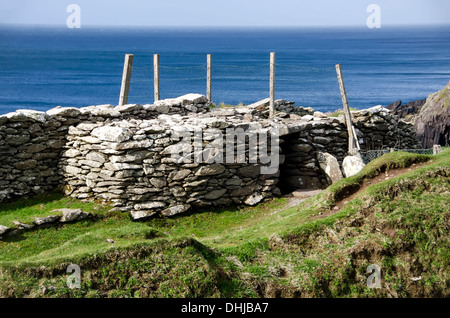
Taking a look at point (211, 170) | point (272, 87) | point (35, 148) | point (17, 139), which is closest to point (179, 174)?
point (211, 170)

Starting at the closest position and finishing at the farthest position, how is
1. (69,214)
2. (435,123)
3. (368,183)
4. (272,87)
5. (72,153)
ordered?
1. (368,183)
2. (69,214)
3. (72,153)
4. (272,87)
5. (435,123)

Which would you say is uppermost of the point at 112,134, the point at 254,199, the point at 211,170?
the point at 112,134

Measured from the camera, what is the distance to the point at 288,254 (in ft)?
38.2

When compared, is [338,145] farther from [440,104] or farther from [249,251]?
[440,104]

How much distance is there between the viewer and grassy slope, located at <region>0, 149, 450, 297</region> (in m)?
10.2

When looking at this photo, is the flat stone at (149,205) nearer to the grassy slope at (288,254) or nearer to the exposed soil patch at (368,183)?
the grassy slope at (288,254)

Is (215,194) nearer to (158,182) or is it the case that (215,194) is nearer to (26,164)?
(158,182)

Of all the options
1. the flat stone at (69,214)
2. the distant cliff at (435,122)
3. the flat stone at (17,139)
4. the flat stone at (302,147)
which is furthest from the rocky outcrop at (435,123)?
the flat stone at (17,139)

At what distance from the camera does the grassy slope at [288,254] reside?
10203 mm

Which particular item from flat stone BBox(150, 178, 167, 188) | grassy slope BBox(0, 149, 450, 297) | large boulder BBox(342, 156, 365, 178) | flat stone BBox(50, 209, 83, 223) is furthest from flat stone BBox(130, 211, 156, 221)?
large boulder BBox(342, 156, 365, 178)

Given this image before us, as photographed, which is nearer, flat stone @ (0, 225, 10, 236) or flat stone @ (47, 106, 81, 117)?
flat stone @ (0, 225, 10, 236)

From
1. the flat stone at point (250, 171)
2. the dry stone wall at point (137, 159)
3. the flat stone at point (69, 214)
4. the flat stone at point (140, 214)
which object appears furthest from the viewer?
the flat stone at point (250, 171)

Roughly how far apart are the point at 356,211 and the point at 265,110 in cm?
935

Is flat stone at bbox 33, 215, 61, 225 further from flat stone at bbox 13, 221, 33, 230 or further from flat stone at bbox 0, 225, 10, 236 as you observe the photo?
flat stone at bbox 0, 225, 10, 236
